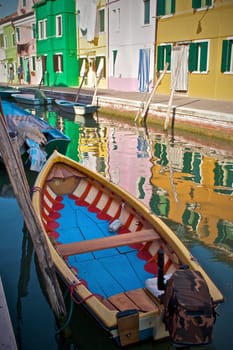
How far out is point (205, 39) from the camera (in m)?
16.3

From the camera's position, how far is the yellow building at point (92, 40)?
24109 mm

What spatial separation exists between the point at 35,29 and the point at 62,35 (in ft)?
19.2

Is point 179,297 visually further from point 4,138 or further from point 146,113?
point 146,113

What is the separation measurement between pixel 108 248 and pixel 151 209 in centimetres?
282

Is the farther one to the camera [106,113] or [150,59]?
[150,59]

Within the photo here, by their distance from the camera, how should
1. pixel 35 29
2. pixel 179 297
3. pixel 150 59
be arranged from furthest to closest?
1. pixel 35 29
2. pixel 150 59
3. pixel 179 297

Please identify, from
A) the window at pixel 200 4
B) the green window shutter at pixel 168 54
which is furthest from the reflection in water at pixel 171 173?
the window at pixel 200 4

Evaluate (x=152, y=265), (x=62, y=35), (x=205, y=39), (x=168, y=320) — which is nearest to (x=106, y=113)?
(x=205, y=39)

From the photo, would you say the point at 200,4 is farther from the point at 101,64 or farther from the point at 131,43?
the point at 101,64

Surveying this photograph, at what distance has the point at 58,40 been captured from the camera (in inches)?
1121

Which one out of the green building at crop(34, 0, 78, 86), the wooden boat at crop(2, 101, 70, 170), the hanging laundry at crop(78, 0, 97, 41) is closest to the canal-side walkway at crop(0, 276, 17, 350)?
the wooden boat at crop(2, 101, 70, 170)

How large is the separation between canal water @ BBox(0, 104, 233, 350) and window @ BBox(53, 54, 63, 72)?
15761 mm

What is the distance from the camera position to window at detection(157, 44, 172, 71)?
18.6m

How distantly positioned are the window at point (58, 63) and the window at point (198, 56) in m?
14.3
